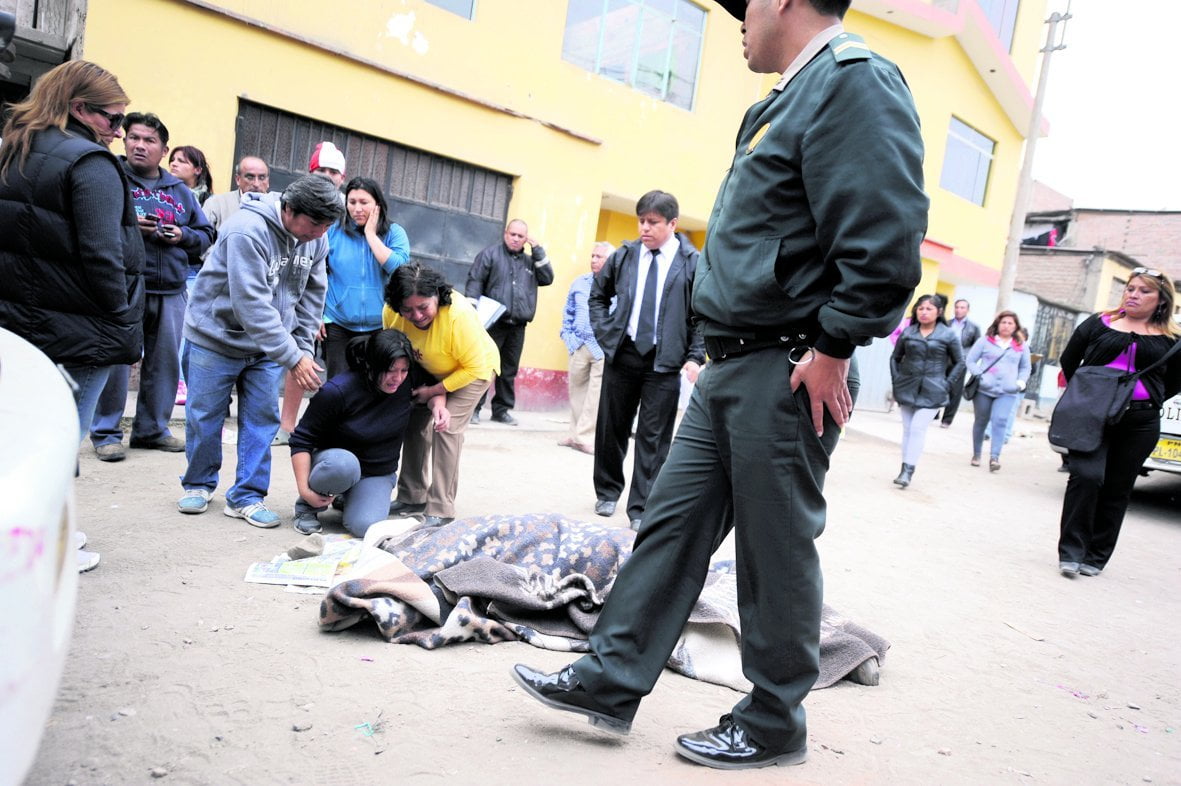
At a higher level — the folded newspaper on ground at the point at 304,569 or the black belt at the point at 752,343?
the black belt at the point at 752,343

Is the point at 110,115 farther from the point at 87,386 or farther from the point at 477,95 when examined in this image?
the point at 477,95

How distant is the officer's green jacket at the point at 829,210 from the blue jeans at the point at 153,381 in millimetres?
4296

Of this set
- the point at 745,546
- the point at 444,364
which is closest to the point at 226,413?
the point at 444,364

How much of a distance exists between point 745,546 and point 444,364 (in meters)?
2.64

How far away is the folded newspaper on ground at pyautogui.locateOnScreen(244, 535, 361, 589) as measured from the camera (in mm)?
3555

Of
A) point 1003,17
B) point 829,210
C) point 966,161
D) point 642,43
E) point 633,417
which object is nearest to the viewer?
point 829,210

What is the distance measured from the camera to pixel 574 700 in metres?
2.44

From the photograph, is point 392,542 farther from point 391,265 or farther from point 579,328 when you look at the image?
point 579,328

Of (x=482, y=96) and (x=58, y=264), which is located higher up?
(x=482, y=96)

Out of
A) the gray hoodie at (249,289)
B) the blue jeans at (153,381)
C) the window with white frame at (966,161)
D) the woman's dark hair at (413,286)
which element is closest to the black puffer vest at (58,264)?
the gray hoodie at (249,289)

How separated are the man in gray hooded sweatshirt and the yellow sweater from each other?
56 cm

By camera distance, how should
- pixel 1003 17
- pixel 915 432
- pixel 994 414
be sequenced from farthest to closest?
1. pixel 1003 17
2. pixel 994 414
3. pixel 915 432

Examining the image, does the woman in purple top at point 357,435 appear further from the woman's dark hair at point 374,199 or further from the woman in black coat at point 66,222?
the woman's dark hair at point 374,199

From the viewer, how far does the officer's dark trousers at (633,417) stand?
5227 mm
